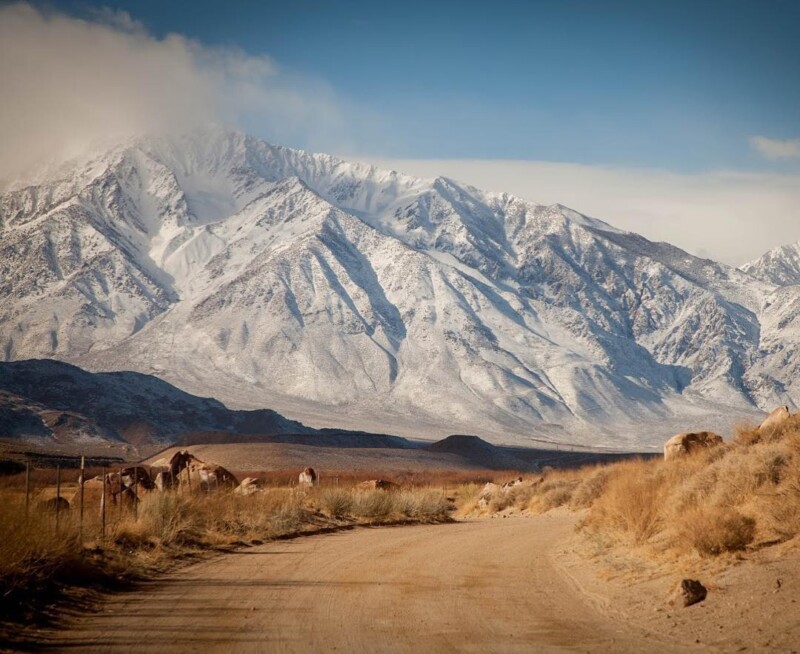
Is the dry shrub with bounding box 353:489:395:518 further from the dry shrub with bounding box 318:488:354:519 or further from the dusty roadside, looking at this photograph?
the dusty roadside

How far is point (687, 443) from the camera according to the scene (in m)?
24.4

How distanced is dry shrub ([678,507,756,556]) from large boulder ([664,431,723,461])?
8775mm

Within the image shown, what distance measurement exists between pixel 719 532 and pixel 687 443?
10.8 metres

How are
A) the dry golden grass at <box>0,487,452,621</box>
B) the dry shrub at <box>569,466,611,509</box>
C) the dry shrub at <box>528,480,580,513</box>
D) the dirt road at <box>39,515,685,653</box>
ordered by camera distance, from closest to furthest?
the dirt road at <box>39,515,685,653</box> → the dry golden grass at <box>0,487,452,621</box> → the dry shrub at <box>569,466,611,509</box> → the dry shrub at <box>528,480,580,513</box>

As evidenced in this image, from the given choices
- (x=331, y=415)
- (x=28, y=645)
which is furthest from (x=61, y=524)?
(x=331, y=415)

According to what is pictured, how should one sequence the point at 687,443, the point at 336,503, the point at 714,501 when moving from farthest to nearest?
the point at 336,503
the point at 687,443
the point at 714,501

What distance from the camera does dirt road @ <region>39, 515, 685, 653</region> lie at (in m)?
11.3

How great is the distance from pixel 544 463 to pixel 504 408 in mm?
74249

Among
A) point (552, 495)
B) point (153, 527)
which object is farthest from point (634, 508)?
point (552, 495)

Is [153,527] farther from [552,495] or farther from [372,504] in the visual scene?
[552,495]

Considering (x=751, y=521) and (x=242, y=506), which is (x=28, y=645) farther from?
(x=242, y=506)

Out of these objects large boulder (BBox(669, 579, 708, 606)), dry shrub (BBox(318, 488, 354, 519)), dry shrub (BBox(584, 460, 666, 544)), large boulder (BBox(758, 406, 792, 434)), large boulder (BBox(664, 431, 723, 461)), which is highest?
large boulder (BBox(758, 406, 792, 434))

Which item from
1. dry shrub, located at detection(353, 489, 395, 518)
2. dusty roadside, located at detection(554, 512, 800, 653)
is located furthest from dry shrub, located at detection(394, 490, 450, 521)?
dusty roadside, located at detection(554, 512, 800, 653)

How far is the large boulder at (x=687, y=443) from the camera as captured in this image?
77.2 feet
